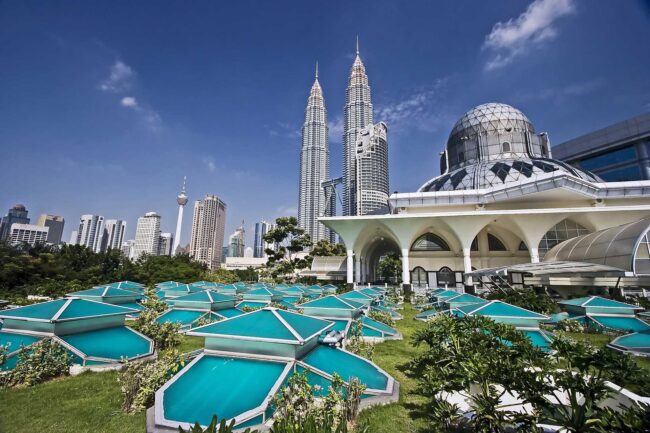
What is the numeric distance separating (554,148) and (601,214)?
124 ft

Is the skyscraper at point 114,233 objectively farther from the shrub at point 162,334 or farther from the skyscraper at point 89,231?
the shrub at point 162,334

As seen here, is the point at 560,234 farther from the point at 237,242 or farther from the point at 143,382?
the point at 237,242

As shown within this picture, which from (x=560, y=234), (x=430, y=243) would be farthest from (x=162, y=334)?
(x=560, y=234)

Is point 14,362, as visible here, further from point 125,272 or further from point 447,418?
point 125,272

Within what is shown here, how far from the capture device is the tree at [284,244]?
3812 cm

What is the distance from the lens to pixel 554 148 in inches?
2255

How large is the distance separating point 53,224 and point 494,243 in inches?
4942

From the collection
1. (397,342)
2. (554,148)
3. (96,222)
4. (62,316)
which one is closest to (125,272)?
(62,316)

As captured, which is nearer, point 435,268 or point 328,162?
point 435,268

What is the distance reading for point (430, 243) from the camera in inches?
1503

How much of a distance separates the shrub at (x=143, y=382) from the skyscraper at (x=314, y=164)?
3733 inches

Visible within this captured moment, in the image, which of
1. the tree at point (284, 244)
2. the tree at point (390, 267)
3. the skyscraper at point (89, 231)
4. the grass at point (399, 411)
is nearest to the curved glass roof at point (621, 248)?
the grass at point (399, 411)

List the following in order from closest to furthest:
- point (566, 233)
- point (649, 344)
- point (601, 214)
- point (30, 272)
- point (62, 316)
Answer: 1. point (62, 316)
2. point (649, 344)
3. point (30, 272)
4. point (601, 214)
5. point (566, 233)

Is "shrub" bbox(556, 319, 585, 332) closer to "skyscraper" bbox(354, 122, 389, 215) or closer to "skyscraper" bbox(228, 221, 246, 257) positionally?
"skyscraper" bbox(354, 122, 389, 215)
